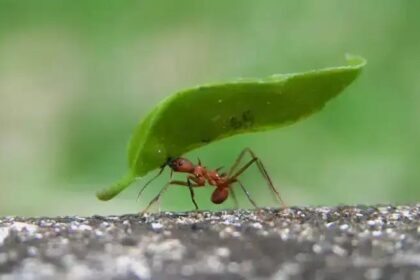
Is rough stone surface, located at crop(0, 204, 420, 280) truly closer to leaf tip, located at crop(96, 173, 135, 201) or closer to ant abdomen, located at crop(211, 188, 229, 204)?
leaf tip, located at crop(96, 173, 135, 201)

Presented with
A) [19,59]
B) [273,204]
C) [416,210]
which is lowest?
[273,204]

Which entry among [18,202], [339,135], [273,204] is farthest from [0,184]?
[339,135]

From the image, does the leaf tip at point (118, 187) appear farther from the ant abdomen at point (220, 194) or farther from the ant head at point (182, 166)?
the ant abdomen at point (220, 194)

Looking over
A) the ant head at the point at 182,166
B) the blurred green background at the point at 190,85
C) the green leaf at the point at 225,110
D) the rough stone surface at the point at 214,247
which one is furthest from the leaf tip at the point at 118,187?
the blurred green background at the point at 190,85

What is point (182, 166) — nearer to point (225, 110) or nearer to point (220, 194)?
point (220, 194)

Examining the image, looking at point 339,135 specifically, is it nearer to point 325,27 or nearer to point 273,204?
point 273,204

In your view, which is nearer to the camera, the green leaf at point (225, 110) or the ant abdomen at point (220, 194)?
the green leaf at point (225, 110)

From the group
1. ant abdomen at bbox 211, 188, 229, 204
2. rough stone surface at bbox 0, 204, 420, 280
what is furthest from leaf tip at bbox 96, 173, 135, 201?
ant abdomen at bbox 211, 188, 229, 204
